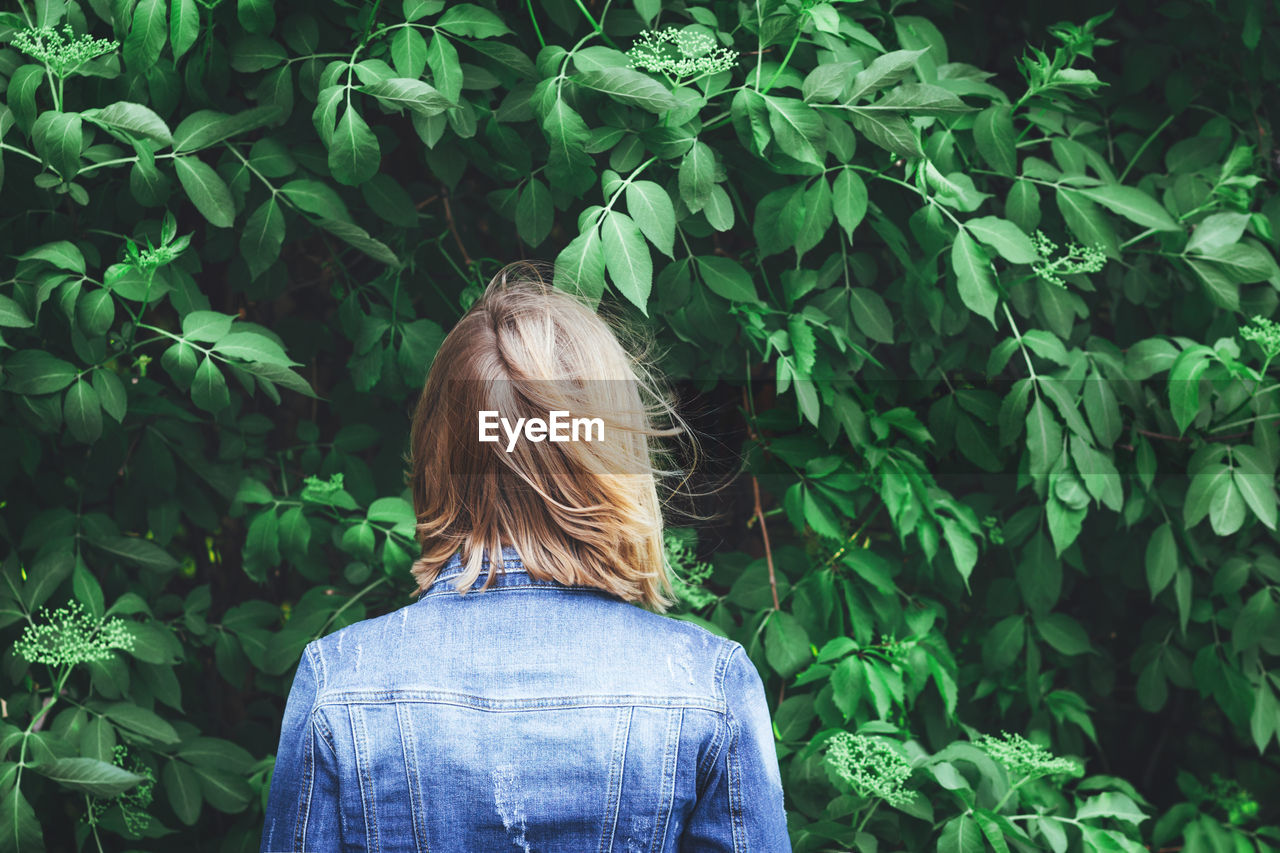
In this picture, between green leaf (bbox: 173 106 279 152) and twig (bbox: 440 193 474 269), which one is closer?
green leaf (bbox: 173 106 279 152)

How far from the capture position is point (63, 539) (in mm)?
1554

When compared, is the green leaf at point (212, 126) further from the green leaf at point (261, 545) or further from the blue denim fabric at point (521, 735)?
the blue denim fabric at point (521, 735)

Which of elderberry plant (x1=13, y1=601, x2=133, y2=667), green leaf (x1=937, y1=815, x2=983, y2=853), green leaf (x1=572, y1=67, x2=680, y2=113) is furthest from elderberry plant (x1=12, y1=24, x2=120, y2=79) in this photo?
green leaf (x1=937, y1=815, x2=983, y2=853)

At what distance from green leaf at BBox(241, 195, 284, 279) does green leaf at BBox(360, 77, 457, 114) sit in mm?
273

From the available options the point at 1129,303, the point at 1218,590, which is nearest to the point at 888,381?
the point at 1129,303

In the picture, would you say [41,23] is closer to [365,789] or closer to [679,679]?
[365,789]

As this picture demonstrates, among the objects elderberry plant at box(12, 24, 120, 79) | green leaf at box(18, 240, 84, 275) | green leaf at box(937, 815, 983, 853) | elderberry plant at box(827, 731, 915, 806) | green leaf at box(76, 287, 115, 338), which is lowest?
green leaf at box(937, 815, 983, 853)

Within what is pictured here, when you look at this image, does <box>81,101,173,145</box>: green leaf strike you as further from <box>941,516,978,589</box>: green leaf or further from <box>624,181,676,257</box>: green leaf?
<box>941,516,978,589</box>: green leaf

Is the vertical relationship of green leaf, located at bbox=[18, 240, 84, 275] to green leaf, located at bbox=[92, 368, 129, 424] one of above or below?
above

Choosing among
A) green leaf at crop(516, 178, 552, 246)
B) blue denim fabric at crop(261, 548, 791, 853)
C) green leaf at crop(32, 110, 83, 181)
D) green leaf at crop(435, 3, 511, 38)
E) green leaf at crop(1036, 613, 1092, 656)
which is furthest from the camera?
green leaf at crop(1036, 613, 1092, 656)

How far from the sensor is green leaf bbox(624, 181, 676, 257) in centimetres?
133

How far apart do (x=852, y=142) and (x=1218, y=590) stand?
108 cm

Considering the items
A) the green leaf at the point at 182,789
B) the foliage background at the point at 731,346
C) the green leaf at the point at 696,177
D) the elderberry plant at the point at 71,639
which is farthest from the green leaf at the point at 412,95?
the green leaf at the point at 182,789

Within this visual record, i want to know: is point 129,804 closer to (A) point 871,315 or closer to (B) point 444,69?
(B) point 444,69
